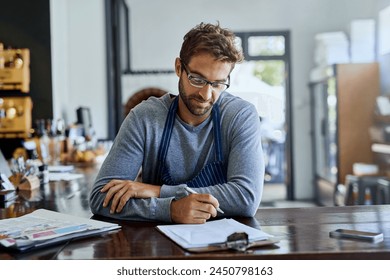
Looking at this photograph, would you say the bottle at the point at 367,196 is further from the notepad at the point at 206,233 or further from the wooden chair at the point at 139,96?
the notepad at the point at 206,233

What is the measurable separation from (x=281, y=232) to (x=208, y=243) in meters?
0.25

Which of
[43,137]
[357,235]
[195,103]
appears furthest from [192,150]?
[43,137]

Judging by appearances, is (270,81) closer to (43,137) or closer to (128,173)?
(43,137)

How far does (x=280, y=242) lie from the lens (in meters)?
1.24

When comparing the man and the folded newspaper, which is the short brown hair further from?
the folded newspaper

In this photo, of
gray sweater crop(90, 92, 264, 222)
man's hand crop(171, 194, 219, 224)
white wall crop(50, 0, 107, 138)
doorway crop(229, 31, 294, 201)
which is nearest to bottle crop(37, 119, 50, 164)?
white wall crop(50, 0, 107, 138)

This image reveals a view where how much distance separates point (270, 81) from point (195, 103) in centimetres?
592

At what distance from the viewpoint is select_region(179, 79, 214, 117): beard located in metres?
1.71

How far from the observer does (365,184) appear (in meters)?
5.16

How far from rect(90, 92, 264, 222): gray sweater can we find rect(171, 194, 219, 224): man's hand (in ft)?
0.32

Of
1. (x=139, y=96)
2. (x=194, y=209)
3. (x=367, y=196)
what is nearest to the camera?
(x=194, y=209)

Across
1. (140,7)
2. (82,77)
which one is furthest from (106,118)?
(140,7)

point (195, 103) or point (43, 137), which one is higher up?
point (195, 103)

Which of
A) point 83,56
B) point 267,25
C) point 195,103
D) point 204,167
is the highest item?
point 267,25
